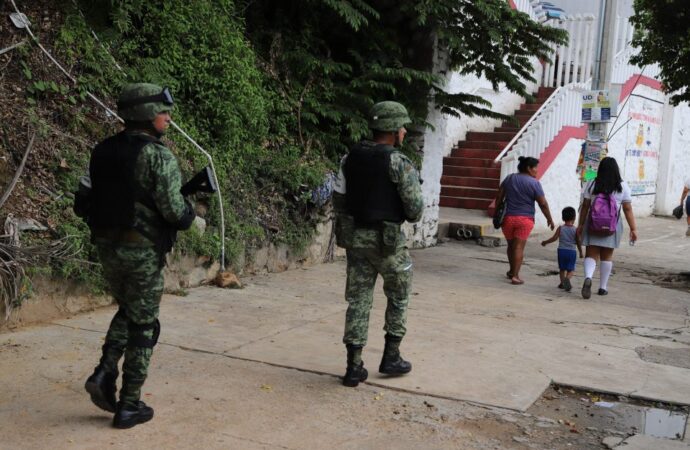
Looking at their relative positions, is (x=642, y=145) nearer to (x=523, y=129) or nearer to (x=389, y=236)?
(x=523, y=129)

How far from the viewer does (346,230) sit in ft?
17.3

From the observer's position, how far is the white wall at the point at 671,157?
2470 centimetres

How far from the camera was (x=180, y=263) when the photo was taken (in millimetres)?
7844

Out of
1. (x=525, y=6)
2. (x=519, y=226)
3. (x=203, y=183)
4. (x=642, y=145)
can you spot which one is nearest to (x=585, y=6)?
(x=642, y=145)

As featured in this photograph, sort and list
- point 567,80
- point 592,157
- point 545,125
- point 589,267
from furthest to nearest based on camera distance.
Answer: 1. point 567,80
2. point 545,125
3. point 592,157
4. point 589,267

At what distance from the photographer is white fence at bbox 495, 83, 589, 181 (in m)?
15.8

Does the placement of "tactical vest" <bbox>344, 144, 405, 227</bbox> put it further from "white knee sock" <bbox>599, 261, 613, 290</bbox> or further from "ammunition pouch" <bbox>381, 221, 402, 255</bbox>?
"white knee sock" <bbox>599, 261, 613, 290</bbox>

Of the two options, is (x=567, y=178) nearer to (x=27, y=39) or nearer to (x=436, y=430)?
(x=27, y=39)

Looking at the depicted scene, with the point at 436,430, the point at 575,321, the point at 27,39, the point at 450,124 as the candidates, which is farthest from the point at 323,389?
the point at 450,124

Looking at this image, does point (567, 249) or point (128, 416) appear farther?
point (567, 249)

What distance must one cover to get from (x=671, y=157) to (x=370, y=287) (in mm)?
22065

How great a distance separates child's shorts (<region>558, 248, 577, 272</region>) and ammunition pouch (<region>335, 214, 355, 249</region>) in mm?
5305

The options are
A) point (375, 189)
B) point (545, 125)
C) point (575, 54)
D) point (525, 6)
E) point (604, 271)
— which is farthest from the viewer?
point (575, 54)

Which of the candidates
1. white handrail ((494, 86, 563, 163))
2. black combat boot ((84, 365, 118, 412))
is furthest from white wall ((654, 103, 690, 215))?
black combat boot ((84, 365, 118, 412))
